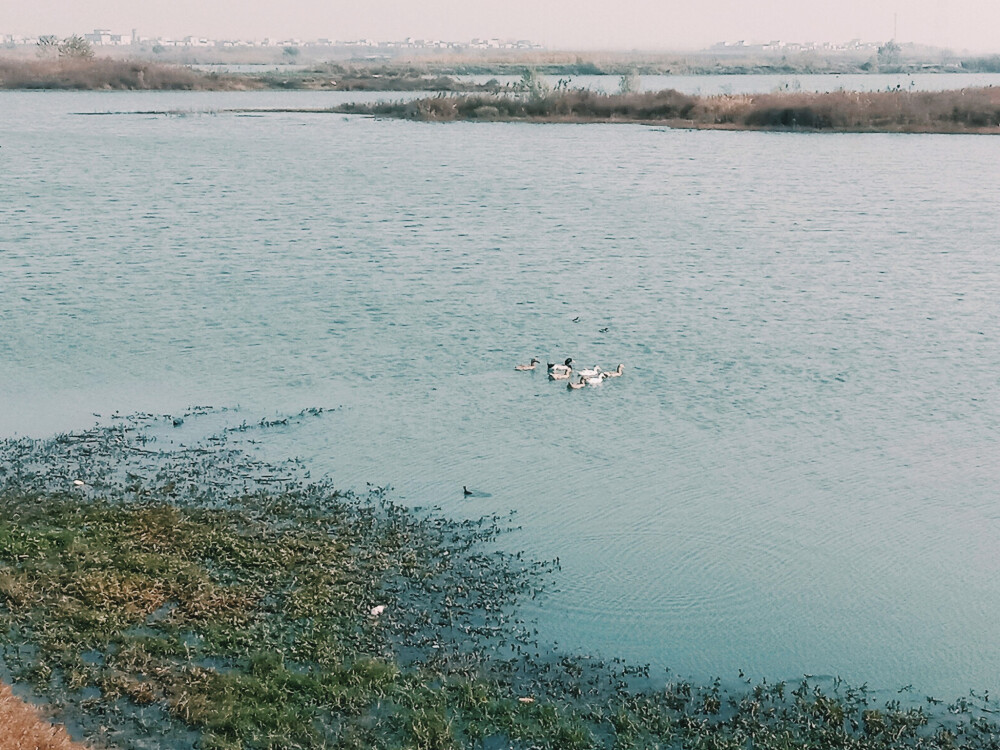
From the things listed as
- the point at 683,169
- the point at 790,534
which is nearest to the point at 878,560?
the point at 790,534

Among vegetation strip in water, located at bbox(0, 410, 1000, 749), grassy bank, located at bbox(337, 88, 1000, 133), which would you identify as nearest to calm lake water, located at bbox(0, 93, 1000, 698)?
vegetation strip in water, located at bbox(0, 410, 1000, 749)

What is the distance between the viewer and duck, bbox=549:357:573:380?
27.0 m

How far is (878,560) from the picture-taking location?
61.2 feet

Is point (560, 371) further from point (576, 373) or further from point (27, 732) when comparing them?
point (27, 732)

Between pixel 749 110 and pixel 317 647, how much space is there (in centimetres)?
8082

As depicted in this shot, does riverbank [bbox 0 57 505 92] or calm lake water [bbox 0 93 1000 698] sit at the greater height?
riverbank [bbox 0 57 505 92]

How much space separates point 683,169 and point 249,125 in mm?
42548

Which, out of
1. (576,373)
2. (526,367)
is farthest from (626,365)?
(526,367)

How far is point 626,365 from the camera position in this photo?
1112 inches

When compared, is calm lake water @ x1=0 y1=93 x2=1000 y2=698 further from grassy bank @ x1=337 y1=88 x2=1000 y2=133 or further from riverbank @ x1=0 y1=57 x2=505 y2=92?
riverbank @ x1=0 y1=57 x2=505 y2=92

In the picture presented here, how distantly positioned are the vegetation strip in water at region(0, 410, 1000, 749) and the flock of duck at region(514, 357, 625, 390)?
7.82 meters

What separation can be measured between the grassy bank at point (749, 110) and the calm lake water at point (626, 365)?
2460 cm

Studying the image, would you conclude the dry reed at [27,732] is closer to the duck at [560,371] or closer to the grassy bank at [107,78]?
the duck at [560,371]

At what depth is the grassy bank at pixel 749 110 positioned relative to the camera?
275ft
